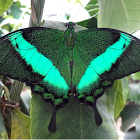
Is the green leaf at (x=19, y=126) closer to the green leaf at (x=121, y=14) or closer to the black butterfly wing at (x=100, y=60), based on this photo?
the black butterfly wing at (x=100, y=60)

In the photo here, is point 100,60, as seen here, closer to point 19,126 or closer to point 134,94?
point 19,126

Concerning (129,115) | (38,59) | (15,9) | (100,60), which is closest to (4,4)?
(38,59)

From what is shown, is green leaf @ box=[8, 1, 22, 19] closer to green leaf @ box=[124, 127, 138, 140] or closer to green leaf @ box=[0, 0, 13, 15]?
green leaf @ box=[0, 0, 13, 15]

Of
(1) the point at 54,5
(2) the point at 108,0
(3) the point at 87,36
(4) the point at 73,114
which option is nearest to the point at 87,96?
(4) the point at 73,114

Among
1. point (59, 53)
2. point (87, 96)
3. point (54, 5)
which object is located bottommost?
point (87, 96)

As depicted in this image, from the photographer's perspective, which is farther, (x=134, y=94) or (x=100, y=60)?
(x=134, y=94)

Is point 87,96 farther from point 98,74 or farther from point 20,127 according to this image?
point 20,127
